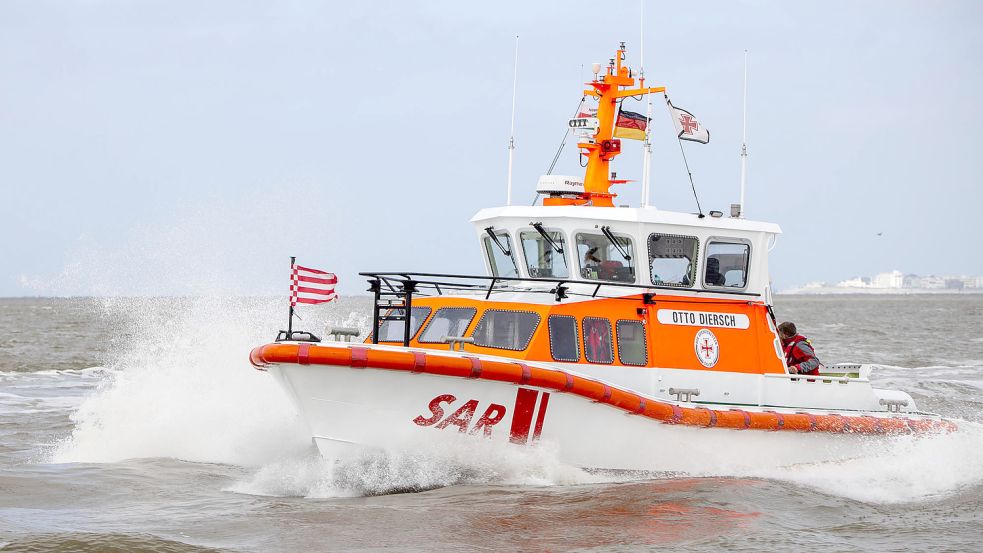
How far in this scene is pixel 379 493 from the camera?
8.83 meters

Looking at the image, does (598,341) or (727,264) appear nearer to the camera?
(598,341)

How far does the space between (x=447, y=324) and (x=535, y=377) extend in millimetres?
1465

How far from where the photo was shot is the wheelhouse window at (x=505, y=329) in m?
Answer: 9.48

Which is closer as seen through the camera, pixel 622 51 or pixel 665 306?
pixel 665 306

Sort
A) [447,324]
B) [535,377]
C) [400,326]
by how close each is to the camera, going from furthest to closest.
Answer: [400,326], [447,324], [535,377]

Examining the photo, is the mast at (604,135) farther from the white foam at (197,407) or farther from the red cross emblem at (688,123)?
→ the white foam at (197,407)

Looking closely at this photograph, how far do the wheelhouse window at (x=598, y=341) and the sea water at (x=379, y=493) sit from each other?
1.07 meters

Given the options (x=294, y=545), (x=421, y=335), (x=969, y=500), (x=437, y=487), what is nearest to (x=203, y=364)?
(x=421, y=335)

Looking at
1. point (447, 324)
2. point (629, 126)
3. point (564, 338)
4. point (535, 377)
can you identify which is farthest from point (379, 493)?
point (629, 126)

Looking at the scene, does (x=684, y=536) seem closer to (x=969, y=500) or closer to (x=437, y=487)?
(x=437, y=487)

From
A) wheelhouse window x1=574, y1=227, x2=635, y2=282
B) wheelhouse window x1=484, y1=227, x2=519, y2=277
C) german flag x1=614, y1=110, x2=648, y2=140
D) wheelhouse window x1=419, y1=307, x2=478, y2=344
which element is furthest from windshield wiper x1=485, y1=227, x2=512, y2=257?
german flag x1=614, y1=110, x2=648, y2=140

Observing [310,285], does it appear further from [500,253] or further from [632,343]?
[632,343]

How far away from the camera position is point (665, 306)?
400 inches

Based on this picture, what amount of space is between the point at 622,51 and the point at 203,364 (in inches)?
274
